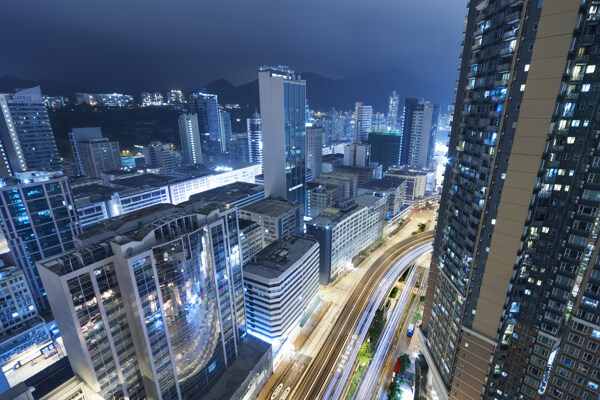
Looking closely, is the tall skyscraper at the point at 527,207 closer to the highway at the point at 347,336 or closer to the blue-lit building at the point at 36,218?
the highway at the point at 347,336

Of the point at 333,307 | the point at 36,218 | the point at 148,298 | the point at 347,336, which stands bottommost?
the point at 347,336

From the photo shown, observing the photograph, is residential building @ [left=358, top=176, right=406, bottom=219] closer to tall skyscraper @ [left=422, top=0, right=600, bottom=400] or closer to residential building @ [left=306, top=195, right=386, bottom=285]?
residential building @ [left=306, top=195, right=386, bottom=285]

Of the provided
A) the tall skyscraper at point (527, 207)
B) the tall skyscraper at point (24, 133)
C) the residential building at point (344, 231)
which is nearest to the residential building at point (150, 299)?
the residential building at point (344, 231)

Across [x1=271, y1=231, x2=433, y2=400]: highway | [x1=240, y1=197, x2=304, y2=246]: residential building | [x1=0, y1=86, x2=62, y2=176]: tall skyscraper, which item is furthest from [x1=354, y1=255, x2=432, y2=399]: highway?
[x1=0, y1=86, x2=62, y2=176]: tall skyscraper

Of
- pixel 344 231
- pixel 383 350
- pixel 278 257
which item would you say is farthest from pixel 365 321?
pixel 278 257

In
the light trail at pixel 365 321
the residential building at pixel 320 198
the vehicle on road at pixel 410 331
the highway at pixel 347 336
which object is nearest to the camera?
the highway at pixel 347 336

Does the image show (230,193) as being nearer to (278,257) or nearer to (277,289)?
(278,257)

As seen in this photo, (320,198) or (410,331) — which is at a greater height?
(320,198)

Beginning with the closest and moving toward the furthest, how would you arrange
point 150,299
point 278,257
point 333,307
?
point 150,299 → point 278,257 → point 333,307
